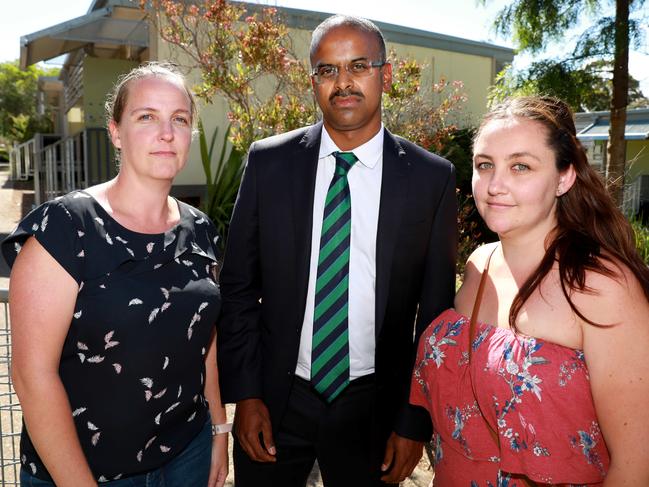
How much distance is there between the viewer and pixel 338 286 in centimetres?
248

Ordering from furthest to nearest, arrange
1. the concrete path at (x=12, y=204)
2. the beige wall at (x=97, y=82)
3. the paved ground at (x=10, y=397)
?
the beige wall at (x=97, y=82) → the concrete path at (x=12, y=204) → the paved ground at (x=10, y=397)

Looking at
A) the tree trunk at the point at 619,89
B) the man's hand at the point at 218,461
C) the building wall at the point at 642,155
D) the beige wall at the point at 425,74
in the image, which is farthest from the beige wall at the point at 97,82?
the building wall at the point at 642,155

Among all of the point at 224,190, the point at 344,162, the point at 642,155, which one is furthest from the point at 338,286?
the point at 642,155

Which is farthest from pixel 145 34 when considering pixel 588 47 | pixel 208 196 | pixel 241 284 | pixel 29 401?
pixel 29 401

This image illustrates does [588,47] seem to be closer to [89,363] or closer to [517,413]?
[517,413]

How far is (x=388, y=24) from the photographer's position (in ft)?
44.7

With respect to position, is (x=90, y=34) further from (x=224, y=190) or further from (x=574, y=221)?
(x=574, y=221)

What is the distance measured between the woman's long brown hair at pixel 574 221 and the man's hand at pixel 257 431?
1.15 metres

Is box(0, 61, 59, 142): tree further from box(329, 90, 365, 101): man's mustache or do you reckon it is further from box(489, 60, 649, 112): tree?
box(329, 90, 365, 101): man's mustache

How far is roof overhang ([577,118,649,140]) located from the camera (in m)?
16.0

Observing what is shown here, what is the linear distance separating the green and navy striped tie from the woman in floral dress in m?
0.35

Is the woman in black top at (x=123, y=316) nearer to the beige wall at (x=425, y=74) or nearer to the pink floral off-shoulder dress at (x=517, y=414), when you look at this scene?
the pink floral off-shoulder dress at (x=517, y=414)

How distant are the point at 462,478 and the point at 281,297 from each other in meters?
0.99

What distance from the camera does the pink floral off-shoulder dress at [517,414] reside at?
1.83m
